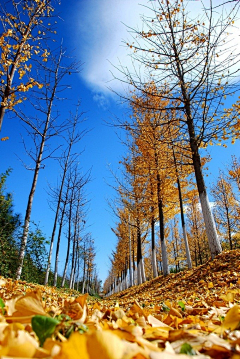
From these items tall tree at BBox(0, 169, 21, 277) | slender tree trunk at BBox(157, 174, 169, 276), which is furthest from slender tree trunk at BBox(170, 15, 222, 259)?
tall tree at BBox(0, 169, 21, 277)

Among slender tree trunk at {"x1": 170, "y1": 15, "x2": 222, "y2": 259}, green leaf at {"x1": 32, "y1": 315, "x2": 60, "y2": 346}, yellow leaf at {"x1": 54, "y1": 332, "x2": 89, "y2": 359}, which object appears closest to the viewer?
yellow leaf at {"x1": 54, "y1": 332, "x2": 89, "y2": 359}

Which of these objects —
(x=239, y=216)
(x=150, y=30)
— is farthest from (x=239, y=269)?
(x=239, y=216)

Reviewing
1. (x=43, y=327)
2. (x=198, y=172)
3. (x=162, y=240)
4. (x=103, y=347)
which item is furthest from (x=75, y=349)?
(x=162, y=240)

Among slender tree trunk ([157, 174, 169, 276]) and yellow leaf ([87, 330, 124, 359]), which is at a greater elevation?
slender tree trunk ([157, 174, 169, 276])

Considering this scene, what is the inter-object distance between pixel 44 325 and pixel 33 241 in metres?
9.65

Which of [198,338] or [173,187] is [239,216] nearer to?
[173,187]

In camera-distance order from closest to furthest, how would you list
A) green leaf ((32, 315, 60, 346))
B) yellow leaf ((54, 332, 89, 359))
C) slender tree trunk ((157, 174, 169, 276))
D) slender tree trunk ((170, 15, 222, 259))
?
yellow leaf ((54, 332, 89, 359))
green leaf ((32, 315, 60, 346))
slender tree trunk ((170, 15, 222, 259))
slender tree trunk ((157, 174, 169, 276))

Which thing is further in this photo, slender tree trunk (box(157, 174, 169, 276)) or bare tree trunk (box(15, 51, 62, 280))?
slender tree trunk (box(157, 174, 169, 276))

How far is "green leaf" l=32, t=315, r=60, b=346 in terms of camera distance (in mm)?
666

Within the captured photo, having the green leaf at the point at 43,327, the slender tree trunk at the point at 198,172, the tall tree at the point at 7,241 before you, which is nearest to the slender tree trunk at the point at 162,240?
the slender tree trunk at the point at 198,172

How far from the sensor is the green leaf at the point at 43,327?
26.2 inches

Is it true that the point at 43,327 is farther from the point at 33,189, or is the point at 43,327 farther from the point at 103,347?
the point at 33,189

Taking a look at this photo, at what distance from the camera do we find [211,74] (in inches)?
267

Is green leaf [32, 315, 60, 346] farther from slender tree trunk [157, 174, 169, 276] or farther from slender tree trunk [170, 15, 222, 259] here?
slender tree trunk [157, 174, 169, 276]
